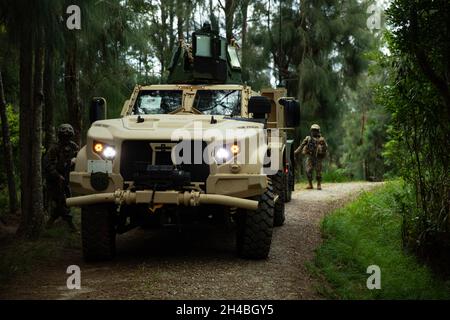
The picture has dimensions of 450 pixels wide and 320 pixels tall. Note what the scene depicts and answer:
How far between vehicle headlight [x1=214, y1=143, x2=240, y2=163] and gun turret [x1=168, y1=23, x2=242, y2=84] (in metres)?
A: 2.57

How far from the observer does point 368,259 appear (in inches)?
268

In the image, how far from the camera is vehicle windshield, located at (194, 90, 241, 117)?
23.7 feet

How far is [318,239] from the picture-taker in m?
7.77

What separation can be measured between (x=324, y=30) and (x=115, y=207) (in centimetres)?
1347

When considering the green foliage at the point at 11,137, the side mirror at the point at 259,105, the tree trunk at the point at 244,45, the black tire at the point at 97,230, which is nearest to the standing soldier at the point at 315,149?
the tree trunk at the point at 244,45

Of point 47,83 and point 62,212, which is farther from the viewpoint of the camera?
point 47,83

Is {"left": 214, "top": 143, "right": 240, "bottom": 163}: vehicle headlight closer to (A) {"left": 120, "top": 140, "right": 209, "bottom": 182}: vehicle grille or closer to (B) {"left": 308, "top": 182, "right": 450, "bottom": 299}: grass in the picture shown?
(A) {"left": 120, "top": 140, "right": 209, "bottom": 182}: vehicle grille

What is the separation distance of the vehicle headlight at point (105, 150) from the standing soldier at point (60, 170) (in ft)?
8.56

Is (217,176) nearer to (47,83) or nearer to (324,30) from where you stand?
(47,83)

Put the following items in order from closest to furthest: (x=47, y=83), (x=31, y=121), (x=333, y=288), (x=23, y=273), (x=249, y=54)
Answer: (x=333, y=288) → (x=23, y=273) → (x=31, y=121) → (x=47, y=83) → (x=249, y=54)

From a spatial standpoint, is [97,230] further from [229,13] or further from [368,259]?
[229,13]

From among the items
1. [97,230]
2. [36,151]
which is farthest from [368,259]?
[36,151]

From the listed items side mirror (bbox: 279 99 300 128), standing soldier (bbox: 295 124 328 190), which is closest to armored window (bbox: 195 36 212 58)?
side mirror (bbox: 279 99 300 128)
